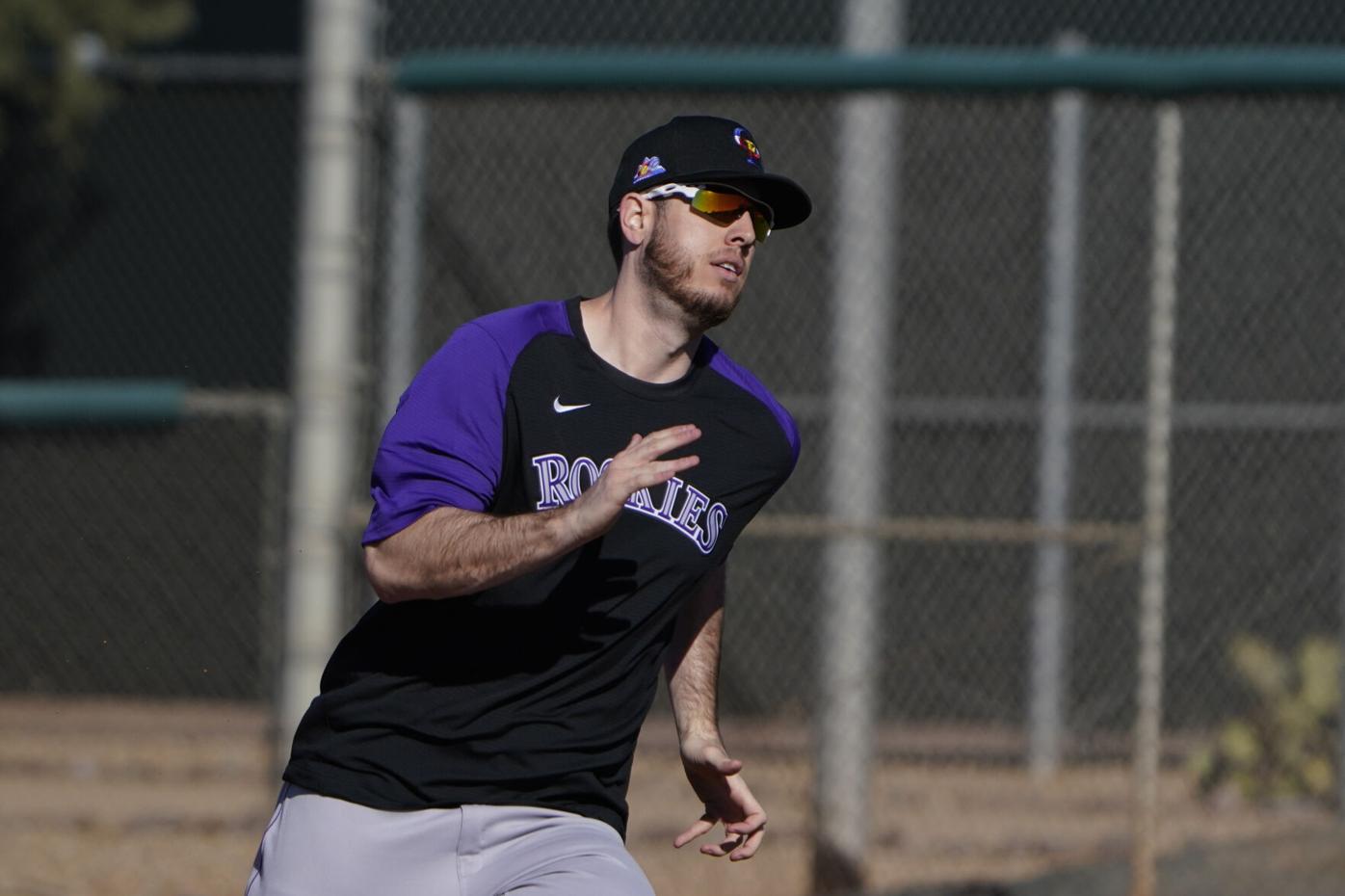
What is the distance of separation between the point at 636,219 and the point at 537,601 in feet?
2.32

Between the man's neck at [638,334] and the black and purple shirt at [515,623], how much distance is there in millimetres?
38

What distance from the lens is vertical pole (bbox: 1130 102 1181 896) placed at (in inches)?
236

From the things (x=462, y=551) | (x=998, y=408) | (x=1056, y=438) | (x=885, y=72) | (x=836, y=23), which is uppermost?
(x=836, y=23)

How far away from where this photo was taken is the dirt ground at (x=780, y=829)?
20.9 feet

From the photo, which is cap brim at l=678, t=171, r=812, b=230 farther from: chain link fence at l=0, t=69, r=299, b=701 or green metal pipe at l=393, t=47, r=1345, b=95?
chain link fence at l=0, t=69, r=299, b=701

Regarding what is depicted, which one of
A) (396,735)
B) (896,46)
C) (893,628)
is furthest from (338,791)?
(893,628)

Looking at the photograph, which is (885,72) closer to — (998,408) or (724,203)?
(724,203)

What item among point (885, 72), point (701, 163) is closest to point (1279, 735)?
point (885, 72)

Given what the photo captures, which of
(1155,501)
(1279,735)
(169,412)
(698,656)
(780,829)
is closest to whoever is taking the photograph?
(698,656)

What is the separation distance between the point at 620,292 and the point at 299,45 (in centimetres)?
1031

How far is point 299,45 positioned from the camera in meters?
13.1

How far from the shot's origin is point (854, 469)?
6566 mm

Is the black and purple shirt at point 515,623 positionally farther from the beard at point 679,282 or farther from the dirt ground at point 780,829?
the dirt ground at point 780,829

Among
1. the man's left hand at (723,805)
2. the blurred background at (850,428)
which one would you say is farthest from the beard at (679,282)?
the blurred background at (850,428)
